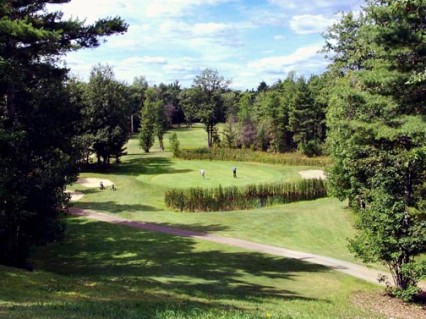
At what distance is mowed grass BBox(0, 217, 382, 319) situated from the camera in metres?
11.5

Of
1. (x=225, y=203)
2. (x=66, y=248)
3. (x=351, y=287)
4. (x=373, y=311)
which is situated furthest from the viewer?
(x=225, y=203)

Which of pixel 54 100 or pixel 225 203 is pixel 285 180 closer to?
pixel 225 203

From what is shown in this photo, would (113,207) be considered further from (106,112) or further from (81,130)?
(106,112)

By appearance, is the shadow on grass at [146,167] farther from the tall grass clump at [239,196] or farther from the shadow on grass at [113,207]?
the shadow on grass at [113,207]

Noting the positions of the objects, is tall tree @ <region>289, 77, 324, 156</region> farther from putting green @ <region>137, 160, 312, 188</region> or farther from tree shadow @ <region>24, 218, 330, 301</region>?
tree shadow @ <region>24, 218, 330, 301</region>

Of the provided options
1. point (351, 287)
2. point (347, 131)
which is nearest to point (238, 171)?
point (347, 131)

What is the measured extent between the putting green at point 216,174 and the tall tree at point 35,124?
897 inches

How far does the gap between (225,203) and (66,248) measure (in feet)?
49.0

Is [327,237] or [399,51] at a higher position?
[399,51]

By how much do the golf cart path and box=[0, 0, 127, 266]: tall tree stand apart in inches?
331

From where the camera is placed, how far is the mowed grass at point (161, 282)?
37.8 ft

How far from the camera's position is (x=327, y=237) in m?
27.5

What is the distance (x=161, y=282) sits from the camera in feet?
60.0

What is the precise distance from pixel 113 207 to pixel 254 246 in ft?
45.1
